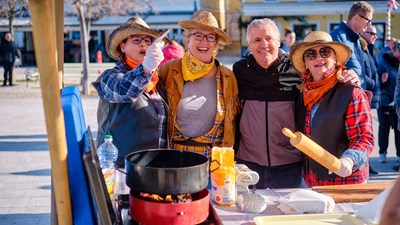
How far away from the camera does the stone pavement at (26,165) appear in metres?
5.31

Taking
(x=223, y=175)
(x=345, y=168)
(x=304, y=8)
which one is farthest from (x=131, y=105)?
(x=304, y=8)

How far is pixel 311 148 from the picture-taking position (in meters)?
2.41

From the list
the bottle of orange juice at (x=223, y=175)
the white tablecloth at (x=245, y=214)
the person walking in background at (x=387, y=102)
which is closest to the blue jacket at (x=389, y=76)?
the person walking in background at (x=387, y=102)

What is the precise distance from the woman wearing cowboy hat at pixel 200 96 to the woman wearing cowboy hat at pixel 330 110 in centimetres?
54

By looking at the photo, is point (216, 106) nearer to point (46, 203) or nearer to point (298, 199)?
point (298, 199)

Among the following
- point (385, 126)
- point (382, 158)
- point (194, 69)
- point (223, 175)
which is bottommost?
point (382, 158)

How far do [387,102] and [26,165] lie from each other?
558cm

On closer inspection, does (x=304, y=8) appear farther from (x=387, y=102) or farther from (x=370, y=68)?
(x=370, y=68)

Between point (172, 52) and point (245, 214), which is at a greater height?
point (172, 52)

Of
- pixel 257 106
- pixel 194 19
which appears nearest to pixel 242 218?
pixel 257 106

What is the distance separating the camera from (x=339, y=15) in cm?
3638

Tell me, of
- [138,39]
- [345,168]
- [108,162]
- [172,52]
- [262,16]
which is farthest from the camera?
[262,16]

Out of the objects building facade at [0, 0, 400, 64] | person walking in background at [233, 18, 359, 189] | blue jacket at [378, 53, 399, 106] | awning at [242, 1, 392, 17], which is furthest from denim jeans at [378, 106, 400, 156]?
awning at [242, 1, 392, 17]

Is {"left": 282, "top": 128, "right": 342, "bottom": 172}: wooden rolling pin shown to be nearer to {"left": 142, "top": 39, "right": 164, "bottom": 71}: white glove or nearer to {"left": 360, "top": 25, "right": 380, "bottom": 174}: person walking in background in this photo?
{"left": 142, "top": 39, "right": 164, "bottom": 71}: white glove
